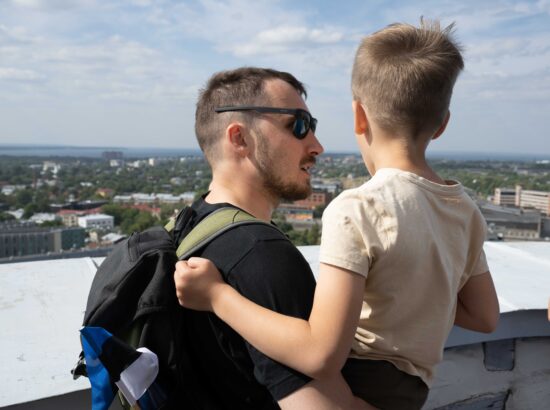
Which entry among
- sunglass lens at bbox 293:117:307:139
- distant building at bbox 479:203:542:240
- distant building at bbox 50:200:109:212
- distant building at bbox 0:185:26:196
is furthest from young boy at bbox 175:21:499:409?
distant building at bbox 0:185:26:196

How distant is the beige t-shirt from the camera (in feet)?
2.78

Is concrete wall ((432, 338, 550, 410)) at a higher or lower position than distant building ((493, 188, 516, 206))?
higher

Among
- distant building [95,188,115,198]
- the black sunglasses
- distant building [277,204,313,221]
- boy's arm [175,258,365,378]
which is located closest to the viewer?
boy's arm [175,258,365,378]

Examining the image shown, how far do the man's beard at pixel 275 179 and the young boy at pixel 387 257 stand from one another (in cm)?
24

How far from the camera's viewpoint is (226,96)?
1.22m

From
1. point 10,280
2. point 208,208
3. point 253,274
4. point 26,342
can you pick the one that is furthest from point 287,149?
point 10,280

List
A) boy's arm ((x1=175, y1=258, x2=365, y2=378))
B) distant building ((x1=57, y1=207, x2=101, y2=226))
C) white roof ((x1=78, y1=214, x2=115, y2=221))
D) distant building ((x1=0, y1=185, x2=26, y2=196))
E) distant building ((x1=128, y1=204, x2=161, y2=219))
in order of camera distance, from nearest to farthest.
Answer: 1. boy's arm ((x1=175, y1=258, x2=365, y2=378))
2. white roof ((x1=78, y1=214, x2=115, y2=221))
3. distant building ((x1=128, y1=204, x2=161, y2=219))
4. distant building ((x1=57, y1=207, x2=101, y2=226))
5. distant building ((x1=0, y1=185, x2=26, y2=196))

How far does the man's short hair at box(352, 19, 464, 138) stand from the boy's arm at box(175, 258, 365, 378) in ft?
0.97

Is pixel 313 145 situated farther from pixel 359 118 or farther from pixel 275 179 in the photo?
pixel 359 118

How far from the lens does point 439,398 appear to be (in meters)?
1.59

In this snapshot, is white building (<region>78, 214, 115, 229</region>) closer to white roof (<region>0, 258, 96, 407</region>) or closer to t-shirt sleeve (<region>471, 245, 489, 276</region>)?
white roof (<region>0, 258, 96, 407</region>)

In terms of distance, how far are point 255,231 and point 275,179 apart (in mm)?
316

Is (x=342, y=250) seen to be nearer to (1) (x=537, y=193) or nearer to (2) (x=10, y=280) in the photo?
(2) (x=10, y=280)

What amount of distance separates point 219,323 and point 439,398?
36.5 inches
